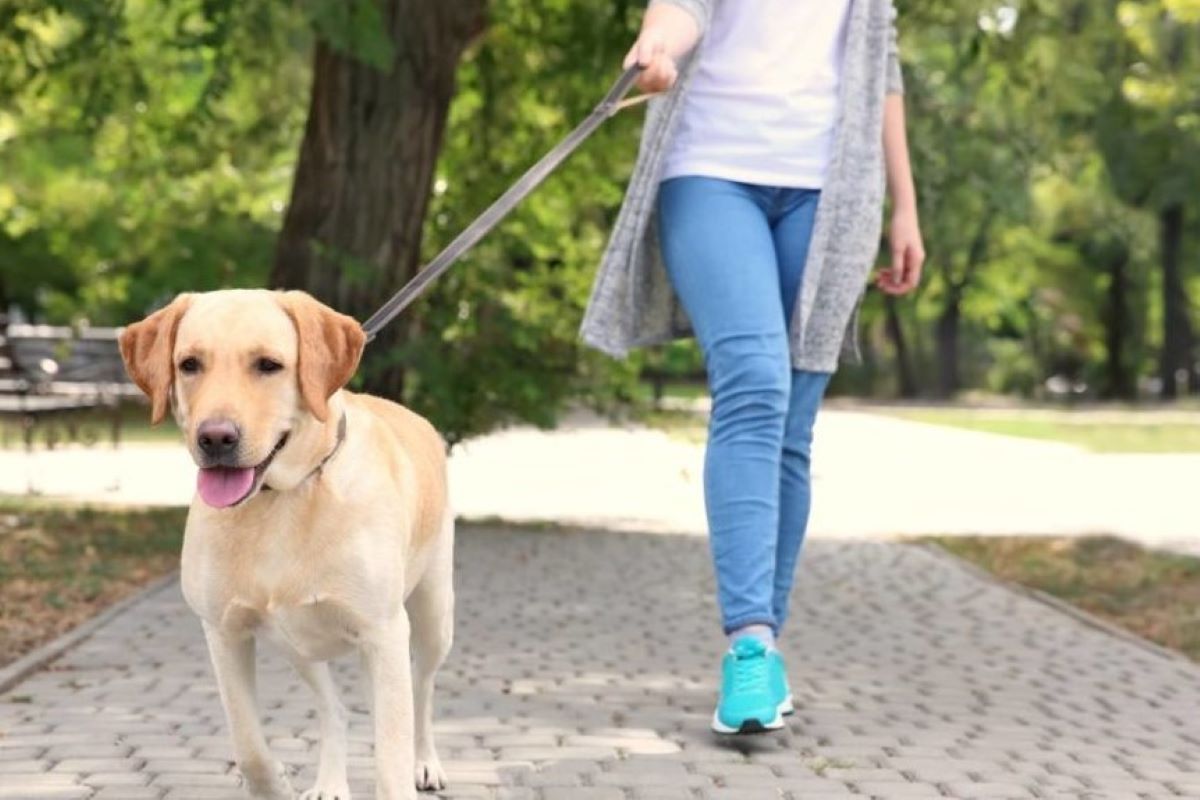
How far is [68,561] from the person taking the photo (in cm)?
1129

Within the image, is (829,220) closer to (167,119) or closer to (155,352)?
(155,352)

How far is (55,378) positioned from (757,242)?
613 inches

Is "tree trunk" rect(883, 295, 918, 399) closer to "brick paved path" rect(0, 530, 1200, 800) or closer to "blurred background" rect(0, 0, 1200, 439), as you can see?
"blurred background" rect(0, 0, 1200, 439)

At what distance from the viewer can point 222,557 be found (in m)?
4.16

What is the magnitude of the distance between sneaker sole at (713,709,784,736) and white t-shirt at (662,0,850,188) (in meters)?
A: 1.43

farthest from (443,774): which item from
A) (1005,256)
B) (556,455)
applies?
(1005,256)

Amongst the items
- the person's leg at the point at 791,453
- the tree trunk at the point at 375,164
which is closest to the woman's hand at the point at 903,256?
the person's leg at the point at 791,453

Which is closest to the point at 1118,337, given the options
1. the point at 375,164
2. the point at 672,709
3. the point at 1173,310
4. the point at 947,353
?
the point at 947,353

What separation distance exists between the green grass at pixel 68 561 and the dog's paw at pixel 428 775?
307 centimetres

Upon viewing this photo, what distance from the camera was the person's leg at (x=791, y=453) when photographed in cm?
585

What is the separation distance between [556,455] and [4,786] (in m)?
18.6

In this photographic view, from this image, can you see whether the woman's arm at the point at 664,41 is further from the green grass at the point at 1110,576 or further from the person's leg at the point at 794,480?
the green grass at the point at 1110,576

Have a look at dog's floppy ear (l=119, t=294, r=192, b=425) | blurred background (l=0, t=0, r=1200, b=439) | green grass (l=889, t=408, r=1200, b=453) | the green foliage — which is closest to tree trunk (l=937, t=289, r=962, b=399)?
green grass (l=889, t=408, r=1200, b=453)

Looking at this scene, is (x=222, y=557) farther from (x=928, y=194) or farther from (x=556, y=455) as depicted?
(x=556, y=455)
